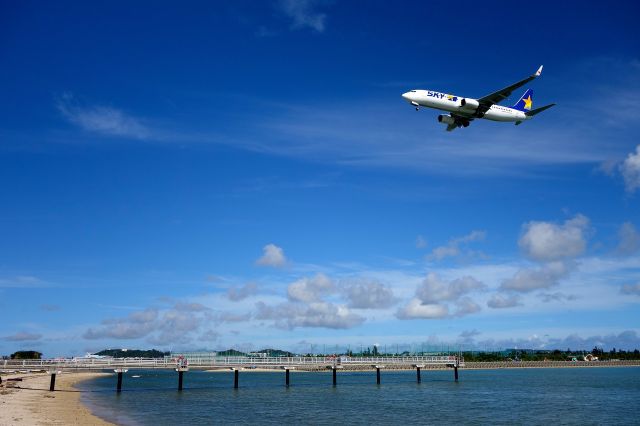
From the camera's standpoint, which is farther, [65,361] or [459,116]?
[65,361]

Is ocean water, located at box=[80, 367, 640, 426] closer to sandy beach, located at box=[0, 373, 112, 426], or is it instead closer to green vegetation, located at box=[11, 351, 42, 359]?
sandy beach, located at box=[0, 373, 112, 426]

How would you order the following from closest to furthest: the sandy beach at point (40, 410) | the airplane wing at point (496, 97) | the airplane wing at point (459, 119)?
the sandy beach at point (40, 410) → the airplane wing at point (496, 97) → the airplane wing at point (459, 119)

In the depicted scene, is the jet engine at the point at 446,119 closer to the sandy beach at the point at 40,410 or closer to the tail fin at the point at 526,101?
the tail fin at the point at 526,101

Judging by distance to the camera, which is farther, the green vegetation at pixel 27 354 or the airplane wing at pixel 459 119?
the green vegetation at pixel 27 354

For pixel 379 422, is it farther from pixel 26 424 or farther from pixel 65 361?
pixel 65 361

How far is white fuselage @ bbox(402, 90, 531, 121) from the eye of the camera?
58344 millimetres

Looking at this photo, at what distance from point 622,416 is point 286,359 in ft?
162

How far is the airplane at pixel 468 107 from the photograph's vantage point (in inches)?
2296

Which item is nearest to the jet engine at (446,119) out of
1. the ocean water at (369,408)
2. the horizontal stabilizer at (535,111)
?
the horizontal stabilizer at (535,111)

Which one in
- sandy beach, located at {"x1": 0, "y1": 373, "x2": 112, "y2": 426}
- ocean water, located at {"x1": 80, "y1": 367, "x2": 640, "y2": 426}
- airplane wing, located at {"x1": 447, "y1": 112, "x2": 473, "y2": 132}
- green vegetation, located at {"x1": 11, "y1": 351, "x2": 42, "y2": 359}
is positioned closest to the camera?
sandy beach, located at {"x1": 0, "y1": 373, "x2": 112, "y2": 426}

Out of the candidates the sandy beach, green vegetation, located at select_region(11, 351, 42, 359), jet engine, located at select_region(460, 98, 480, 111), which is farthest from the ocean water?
green vegetation, located at select_region(11, 351, 42, 359)

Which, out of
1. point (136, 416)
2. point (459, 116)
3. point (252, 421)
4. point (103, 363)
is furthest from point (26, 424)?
point (459, 116)

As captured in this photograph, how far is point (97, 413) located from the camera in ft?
175

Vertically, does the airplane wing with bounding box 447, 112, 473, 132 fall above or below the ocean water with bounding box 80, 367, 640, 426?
above
